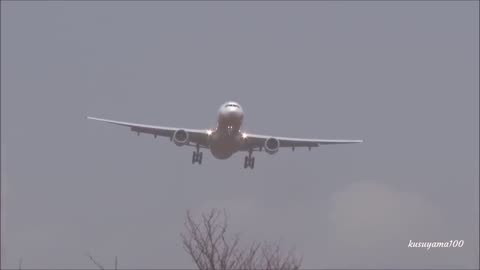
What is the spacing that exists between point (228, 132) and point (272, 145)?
5091mm

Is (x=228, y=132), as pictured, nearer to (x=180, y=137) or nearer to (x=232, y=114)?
(x=232, y=114)

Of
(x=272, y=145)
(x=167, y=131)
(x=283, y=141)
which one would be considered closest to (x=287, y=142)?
(x=283, y=141)

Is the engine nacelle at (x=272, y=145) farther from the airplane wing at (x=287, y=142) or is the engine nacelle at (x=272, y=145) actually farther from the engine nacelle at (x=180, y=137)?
the engine nacelle at (x=180, y=137)

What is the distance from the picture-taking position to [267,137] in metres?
68.0

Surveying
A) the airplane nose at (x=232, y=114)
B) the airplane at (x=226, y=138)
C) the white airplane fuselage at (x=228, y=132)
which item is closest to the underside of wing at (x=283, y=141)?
the airplane at (x=226, y=138)

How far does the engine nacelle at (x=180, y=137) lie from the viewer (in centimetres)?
6644

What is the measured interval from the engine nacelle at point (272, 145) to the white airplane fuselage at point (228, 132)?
2.61 m

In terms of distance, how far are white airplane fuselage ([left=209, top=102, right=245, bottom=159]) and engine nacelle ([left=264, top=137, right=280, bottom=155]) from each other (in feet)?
8.55

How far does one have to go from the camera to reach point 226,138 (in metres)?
63.9

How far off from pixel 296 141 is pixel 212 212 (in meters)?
50.6

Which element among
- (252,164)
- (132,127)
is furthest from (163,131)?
(252,164)

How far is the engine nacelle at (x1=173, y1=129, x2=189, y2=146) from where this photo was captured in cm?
6644

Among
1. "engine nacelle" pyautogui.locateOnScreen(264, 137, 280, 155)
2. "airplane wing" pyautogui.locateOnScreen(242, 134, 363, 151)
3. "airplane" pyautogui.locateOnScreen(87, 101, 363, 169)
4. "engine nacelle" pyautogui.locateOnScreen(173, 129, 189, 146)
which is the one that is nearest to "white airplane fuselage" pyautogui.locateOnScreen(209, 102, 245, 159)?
"airplane" pyautogui.locateOnScreen(87, 101, 363, 169)

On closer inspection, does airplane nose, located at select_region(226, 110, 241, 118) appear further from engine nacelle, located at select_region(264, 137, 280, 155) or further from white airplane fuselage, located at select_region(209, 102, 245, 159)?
engine nacelle, located at select_region(264, 137, 280, 155)
